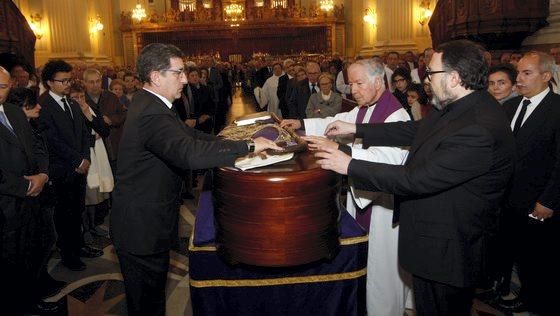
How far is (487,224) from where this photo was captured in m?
2.24

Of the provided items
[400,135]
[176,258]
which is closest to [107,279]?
[176,258]

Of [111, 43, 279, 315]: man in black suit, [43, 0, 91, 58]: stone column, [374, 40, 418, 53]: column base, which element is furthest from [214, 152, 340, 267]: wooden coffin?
[43, 0, 91, 58]: stone column

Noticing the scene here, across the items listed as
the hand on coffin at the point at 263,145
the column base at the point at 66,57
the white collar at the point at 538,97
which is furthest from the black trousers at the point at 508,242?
the column base at the point at 66,57

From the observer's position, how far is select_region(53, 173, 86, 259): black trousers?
4508 mm

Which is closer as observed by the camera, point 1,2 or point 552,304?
point 552,304

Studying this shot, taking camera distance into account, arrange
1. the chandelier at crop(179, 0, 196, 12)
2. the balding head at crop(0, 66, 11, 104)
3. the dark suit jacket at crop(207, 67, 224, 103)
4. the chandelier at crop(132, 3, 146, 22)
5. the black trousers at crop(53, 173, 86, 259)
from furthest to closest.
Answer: the chandelier at crop(179, 0, 196, 12)
the chandelier at crop(132, 3, 146, 22)
the dark suit jacket at crop(207, 67, 224, 103)
the black trousers at crop(53, 173, 86, 259)
the balding head at crop(0, 66, 11, 104)

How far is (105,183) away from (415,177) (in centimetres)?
437

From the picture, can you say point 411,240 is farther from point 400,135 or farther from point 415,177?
point 400,135

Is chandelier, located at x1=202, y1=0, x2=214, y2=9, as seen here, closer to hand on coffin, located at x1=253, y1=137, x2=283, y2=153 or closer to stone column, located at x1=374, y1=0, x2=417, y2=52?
stone column, located at x1=374, y1=0, x2=417, y2=52

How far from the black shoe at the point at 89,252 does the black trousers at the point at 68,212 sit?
0.25 metres

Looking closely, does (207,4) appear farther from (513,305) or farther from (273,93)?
(513,305)

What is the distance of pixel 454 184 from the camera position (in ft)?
6.84

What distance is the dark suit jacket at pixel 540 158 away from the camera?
344 cm

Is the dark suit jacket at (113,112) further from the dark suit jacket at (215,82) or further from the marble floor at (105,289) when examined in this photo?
the dark suit jacket at (215,82)
